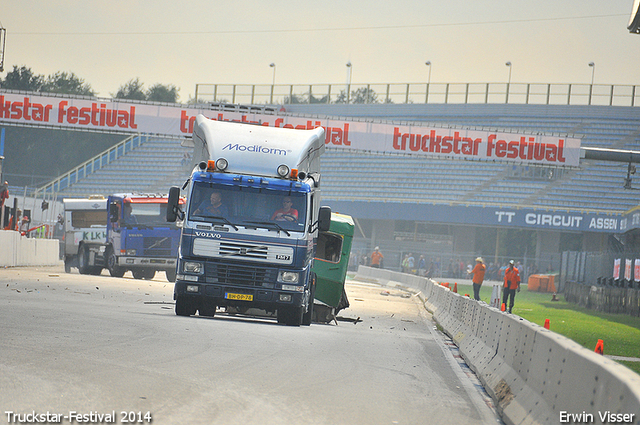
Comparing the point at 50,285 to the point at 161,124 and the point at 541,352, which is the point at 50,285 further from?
the point at 541,352

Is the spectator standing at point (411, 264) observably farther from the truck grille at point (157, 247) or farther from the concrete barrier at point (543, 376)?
the concrete barrier at point (543, 376)

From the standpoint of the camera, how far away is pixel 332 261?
19344 mm

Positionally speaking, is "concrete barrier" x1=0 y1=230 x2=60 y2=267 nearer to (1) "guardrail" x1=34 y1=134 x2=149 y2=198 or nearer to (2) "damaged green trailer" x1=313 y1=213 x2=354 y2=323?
(2) "damaged green trailer" x1=313 y1=213 x2=354 y2=323

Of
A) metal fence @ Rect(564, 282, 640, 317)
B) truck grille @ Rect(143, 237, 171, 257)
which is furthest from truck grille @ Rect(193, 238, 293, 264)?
metal fence @ Rect(564, 282, 640, 317)

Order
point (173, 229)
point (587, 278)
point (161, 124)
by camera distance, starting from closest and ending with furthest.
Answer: point (173, 229), point (161, 124), point (587, 278)

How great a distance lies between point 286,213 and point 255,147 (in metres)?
1.33

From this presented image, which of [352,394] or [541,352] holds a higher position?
[541,352]

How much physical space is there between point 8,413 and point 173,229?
23606mm

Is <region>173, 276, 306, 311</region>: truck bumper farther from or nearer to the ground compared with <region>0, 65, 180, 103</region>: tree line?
nearer to the ground

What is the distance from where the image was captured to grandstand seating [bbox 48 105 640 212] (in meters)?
56.9

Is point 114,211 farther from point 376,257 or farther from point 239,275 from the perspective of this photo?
point 376,257

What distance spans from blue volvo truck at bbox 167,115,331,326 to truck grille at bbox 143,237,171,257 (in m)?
14.6

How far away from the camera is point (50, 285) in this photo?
24281 millimetres

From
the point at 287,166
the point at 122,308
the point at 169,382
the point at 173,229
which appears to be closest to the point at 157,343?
the point at 169,382
